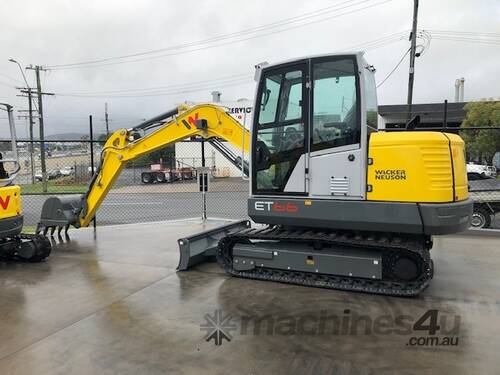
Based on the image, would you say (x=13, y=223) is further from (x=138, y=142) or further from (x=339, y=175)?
(x=339, y=175)

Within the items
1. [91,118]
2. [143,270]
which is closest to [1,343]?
[143,270]

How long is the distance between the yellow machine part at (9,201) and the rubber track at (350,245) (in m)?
3.27

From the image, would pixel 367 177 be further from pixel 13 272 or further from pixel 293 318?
pixel 13 272

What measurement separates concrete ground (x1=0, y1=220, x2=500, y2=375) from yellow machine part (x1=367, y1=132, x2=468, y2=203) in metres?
1.26

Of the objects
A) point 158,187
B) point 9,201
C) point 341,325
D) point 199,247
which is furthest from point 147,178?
point 341,325

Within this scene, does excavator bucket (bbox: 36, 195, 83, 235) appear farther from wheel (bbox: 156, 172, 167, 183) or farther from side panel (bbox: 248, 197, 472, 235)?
wheel (bbox: 156, 172, 167, 183)

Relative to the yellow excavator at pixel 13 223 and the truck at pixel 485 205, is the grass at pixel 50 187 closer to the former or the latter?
the yellow excavator at pixel 13 223

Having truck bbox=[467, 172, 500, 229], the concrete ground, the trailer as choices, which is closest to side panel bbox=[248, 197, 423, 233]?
the concrete ground

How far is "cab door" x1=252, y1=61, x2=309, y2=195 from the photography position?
5512mm

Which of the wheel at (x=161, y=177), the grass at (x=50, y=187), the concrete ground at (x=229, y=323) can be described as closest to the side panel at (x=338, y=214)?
the concrete ground at (x=229, y=323)

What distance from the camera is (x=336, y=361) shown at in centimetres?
360

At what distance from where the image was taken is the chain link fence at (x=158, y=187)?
35.0 feet

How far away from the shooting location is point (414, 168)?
488 centimetres

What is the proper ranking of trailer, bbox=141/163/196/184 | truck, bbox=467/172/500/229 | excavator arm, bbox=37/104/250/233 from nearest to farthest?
excavator arm, bbox=37/104/250/233
truck, bbox=467/172/500/229
trailer, bbox=141/163/196/184
